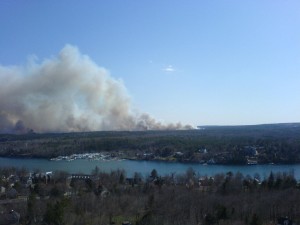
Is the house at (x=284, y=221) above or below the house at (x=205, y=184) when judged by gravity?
below

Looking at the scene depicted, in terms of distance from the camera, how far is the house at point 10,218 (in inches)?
555

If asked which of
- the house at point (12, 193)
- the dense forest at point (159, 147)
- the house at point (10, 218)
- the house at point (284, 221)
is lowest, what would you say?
the house at point (284, 221)

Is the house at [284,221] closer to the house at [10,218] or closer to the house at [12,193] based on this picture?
the house at [10,218]

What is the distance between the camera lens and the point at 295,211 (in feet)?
49.0

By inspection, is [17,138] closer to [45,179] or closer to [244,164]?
[244,164]

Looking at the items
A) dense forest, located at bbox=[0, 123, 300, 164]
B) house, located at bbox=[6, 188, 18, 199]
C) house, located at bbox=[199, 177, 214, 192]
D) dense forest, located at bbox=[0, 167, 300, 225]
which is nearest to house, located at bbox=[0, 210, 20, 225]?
dense forest, located at bbox=[0, 167, 300, 225]

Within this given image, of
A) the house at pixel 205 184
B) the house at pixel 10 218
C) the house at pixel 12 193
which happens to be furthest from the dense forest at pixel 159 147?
the house at pixel 10 218

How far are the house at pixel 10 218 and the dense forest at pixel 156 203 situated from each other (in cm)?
17

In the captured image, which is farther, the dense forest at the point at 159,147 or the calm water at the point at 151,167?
the dense forest at the point at 159,147

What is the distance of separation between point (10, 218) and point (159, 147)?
3003 cm

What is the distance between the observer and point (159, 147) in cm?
4400

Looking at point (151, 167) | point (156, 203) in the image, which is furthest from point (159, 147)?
point (156, 203)

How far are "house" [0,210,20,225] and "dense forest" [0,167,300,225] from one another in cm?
17

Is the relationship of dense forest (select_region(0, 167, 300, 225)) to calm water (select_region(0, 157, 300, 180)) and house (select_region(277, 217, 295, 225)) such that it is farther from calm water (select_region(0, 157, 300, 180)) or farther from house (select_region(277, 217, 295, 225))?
calm water (select_region(0, 157, 300, 180))
